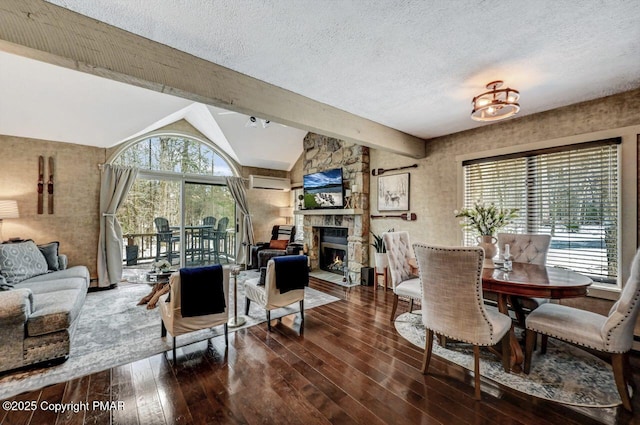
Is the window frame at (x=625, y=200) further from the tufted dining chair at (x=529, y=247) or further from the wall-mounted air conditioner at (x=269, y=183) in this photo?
the wall-mounted air conditioner at (x=269, y=183)

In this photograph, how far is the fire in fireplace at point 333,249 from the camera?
5.61 m

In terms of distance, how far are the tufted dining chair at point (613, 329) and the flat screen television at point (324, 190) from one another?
368 cm

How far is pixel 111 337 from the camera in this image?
279 centimetres

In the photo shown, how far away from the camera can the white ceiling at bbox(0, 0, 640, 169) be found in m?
1.59

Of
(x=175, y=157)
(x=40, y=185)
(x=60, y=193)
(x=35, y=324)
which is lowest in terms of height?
(x=35, y=324)

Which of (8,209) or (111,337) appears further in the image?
(8,209)

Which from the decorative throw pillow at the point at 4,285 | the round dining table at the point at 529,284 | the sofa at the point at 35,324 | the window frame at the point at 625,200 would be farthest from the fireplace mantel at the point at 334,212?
the decorative throw pillow at the point at 4,285

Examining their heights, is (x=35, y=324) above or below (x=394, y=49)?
below

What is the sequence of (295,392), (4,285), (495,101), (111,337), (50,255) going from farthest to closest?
(50,255) < (4,285) < (111,337) < (495,101) < (295,392)

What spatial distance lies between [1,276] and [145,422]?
2997mm

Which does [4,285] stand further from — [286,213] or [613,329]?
[613,329]

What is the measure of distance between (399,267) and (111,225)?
5048mm

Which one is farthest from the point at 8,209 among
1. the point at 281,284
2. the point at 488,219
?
the point at 488,219

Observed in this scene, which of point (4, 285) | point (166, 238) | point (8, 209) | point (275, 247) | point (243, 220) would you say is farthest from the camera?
point (243, 220)
